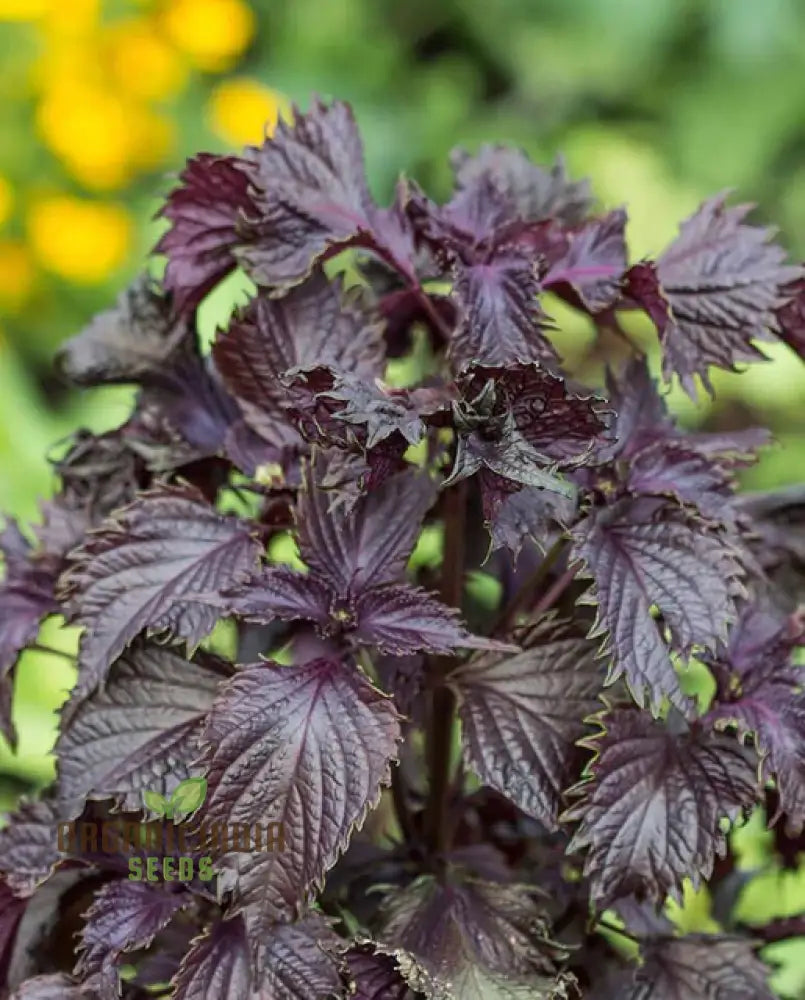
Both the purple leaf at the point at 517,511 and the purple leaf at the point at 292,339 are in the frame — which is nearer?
the purple leaf at the point at 517,511

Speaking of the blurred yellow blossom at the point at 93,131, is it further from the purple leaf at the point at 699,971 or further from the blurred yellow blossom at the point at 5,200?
the purple leaf at the point at 699,971

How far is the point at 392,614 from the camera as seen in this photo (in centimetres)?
61

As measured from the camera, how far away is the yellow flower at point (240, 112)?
252cm

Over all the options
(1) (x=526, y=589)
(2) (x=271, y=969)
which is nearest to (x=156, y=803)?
(2) (x=271, y=969)

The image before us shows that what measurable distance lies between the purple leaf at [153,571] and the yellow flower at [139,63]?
2.13 meters

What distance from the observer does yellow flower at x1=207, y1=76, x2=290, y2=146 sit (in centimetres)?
252

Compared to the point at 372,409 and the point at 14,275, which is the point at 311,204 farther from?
the point at 14,275

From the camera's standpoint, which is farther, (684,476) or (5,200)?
(5,200)

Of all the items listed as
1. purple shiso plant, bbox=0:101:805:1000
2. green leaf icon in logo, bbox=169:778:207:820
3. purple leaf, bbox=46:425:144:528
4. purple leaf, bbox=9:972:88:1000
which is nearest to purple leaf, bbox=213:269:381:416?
purple shiso plant, bbox=0:101:805:1000

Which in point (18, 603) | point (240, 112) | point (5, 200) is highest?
point (240, 112)

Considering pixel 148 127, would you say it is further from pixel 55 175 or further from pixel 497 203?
pixel 497 203

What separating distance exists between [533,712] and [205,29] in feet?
7.73

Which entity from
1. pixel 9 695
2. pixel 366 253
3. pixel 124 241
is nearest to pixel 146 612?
pixel 9 695

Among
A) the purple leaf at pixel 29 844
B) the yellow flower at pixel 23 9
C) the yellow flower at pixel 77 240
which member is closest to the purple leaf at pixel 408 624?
the purple leaf at pixel 29 844
